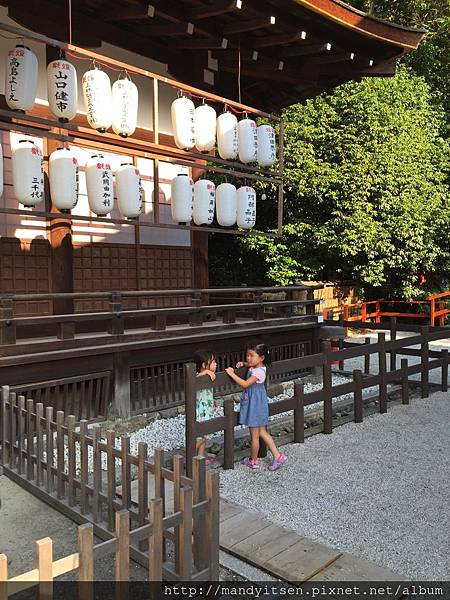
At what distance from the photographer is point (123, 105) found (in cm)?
688

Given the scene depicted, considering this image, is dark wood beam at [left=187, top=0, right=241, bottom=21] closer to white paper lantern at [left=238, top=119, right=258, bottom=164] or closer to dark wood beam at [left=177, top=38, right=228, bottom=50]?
dark wood beam at [left=177, top=38, right=228, bottom=50]

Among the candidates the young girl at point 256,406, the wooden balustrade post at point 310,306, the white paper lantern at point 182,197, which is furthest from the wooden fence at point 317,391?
the white paper lantern at point 182,197

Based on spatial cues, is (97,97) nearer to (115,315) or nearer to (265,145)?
(115,315)

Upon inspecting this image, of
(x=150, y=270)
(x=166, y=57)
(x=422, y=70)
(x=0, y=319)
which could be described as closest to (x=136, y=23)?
(x=166, y=57)

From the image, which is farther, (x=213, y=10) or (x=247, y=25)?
(x=247, y=25)

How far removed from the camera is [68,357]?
613 centimetres

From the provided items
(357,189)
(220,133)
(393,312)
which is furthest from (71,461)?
(393,312)

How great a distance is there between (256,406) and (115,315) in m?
2.68

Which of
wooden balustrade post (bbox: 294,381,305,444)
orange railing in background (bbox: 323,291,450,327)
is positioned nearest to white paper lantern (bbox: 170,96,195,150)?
wooden balustrade post (bbox: 294,381,305,444)

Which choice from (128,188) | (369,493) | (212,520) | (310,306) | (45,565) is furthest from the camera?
(310,306)

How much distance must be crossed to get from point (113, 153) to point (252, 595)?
24.0 feet

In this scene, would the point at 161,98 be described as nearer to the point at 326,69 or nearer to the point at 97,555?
the point at 326,69

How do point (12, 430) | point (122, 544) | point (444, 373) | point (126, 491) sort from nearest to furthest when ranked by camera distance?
point (122, 544)
point (126, 491)
point (12, 430)
point (444, 373)

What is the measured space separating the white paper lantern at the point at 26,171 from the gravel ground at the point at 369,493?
414cm
